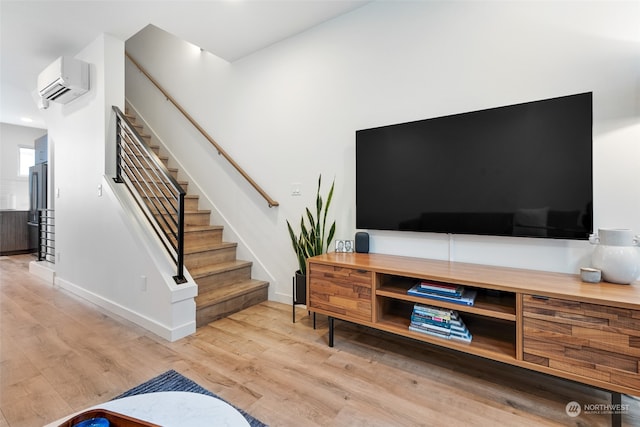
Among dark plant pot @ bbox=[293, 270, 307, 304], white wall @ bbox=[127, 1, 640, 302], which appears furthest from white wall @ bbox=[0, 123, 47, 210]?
dark plant pot @ bbox=[293, 270, 307, 304]

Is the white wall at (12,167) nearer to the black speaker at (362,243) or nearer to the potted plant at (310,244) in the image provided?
the potted plant at (310,244)

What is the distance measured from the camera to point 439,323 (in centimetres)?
170

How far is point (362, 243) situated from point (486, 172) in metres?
1.04

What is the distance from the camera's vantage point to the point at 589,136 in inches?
60.3

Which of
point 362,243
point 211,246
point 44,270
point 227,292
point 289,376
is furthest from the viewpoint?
point 44,270

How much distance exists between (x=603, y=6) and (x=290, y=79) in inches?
92.0

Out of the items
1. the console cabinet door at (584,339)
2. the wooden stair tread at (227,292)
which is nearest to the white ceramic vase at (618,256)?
the console cabinet door at (584,339)

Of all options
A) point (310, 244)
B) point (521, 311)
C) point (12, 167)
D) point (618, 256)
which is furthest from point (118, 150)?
point (12, 167)

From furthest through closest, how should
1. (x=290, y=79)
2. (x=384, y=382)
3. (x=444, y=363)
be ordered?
(x=290, y=79), (x=444, y=363), (x=384, y=382)

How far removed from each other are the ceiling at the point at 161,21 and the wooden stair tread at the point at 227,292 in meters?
2.56

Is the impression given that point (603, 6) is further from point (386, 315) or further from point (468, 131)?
point (386, 315)

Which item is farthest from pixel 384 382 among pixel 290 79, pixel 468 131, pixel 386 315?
pixel 290 79

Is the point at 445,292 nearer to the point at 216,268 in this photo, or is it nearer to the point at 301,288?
the point at 301,288

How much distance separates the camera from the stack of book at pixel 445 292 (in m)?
1.62
